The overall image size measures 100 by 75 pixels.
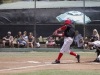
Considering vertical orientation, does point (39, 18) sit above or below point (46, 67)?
above

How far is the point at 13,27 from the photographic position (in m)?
24.6

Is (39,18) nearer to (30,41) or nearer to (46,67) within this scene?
(30,41)

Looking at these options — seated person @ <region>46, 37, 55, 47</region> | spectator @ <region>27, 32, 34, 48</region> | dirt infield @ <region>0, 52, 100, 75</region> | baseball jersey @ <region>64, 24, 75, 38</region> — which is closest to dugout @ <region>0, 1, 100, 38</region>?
spectator @ <region>27, 32, 34, 48</region>

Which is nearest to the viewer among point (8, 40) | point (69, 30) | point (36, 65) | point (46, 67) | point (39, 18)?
point (46, 67)

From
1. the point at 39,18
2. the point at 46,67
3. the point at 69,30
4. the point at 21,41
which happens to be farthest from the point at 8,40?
the point at 46,67

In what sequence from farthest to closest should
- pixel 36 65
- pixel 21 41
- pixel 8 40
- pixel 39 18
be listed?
1. pixel 39 18
2. pixel 8 40
3. pixel 21 41
4. pixel 36 65

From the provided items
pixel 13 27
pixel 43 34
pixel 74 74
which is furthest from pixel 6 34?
pixel 74 74

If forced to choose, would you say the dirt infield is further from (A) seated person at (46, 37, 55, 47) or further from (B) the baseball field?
(A) seated person at (46, 37, 55, 47)

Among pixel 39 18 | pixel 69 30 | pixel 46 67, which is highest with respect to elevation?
pixel 39 18

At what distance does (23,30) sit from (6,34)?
1.27 m

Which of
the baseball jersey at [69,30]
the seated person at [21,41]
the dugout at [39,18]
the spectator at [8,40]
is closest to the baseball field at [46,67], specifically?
the baseball jersey at [69,30]

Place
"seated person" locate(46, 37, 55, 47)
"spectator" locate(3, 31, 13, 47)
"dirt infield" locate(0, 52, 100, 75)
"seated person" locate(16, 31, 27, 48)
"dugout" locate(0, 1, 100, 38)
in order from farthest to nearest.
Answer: "dugout" locate(0, 1, 100, 38) → "spectator" locate(3, 31, 13, 47) → "seated person" locate(46, 37, 55, 47) → "seated person" locate(16, 31, 27, 48) → "dirt infield" locate(0, 52, 100, 75)

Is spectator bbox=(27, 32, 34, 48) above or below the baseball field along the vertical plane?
above

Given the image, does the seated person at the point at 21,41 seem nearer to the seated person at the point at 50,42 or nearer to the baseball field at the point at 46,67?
the seated person at the point at 50,42
